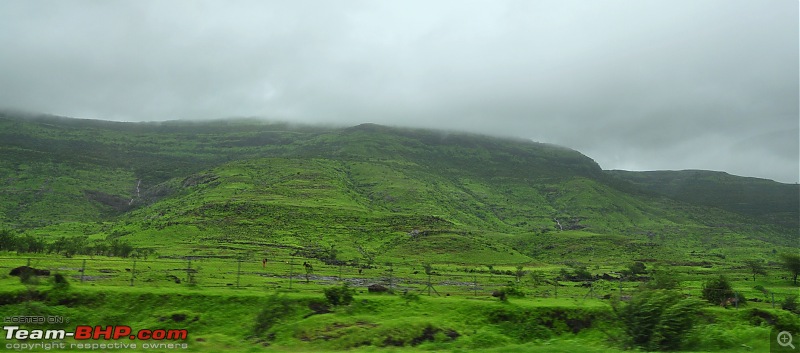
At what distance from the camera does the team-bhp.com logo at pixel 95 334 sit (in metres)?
24.3

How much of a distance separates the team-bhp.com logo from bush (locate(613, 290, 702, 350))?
23.5 metres

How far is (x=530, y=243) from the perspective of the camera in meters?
171

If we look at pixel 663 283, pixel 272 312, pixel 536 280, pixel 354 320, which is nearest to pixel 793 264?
pixel 536 280

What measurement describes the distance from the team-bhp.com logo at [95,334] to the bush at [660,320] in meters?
23.5

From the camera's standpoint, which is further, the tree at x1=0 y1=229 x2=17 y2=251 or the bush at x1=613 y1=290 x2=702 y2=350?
the tree at x1=0 y1=229 x2=17 y2=251

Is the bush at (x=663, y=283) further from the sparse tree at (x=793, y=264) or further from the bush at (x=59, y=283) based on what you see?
the sparse tree at (x=793, y=264)

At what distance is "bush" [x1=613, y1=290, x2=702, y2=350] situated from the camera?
23.6 metres

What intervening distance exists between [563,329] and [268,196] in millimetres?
160969

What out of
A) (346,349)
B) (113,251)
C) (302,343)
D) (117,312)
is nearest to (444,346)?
(346,349)

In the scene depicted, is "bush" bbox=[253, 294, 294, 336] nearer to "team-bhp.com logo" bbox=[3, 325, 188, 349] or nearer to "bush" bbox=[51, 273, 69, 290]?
"team-bhp.com logo" bbox=[3, 325, 188, 349]

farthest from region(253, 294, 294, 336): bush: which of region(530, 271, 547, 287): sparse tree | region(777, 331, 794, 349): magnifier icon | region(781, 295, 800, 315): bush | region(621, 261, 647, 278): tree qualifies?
region(621, 261, 647, 278): tree

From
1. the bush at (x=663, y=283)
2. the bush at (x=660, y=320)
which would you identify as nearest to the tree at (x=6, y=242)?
the bush at (x=660, y=320)

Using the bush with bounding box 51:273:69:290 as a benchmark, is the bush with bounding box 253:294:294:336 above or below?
below

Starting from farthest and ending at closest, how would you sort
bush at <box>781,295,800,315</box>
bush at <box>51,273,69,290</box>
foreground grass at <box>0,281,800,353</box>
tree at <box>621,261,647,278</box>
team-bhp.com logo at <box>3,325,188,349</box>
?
tree at <box>621,261,647,278</box>, bush at <box>781,295,800,315</box>, bush at <box>51,273,69,290</box>, foreground grass at <box>0,281,800,353</box>, team-bhp.com logo at <box>3,325,188,349</box>
